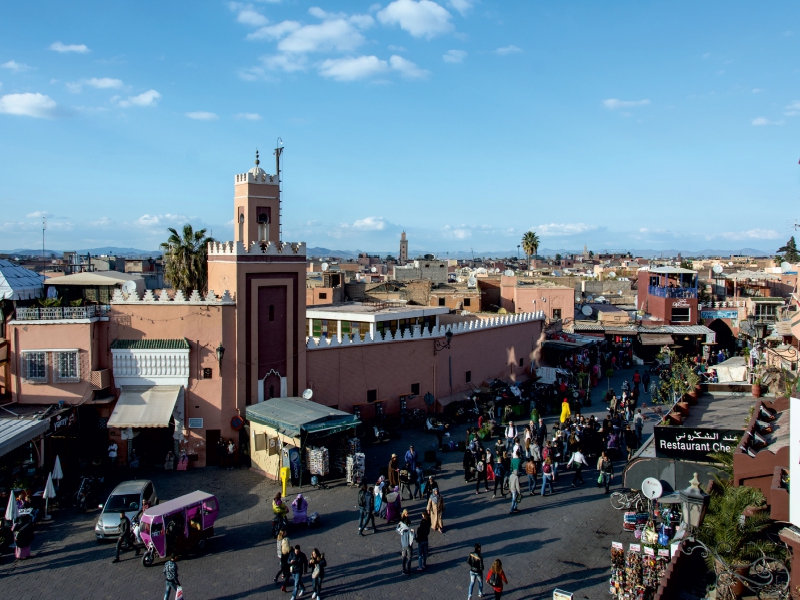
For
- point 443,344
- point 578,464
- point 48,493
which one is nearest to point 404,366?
point 443,344

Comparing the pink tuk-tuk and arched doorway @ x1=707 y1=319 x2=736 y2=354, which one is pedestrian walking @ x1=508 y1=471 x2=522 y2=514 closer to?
the pink tuk-tuk

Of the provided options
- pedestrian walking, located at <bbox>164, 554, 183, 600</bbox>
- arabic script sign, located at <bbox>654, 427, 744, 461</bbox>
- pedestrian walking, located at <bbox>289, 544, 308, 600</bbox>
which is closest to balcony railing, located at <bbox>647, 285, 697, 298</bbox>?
arabic script sign, located at <bbox>654, 427, 744, 461</bbox>

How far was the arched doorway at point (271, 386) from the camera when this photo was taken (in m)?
19.0

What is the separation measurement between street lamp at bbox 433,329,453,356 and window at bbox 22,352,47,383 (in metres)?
12.8

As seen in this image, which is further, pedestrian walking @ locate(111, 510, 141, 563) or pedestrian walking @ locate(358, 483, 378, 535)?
pedestrian walking @ locate(358, 483, 378, 535)

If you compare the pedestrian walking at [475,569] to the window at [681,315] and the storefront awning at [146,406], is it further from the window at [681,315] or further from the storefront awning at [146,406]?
the window at [681,315]

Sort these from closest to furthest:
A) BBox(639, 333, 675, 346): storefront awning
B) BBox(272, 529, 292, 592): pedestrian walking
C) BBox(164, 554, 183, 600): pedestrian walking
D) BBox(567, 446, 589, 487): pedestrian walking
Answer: BBox(164, 554, 183, 600): pedestrian walking, BBox(272, 529, 292, 592): pedestrian walking, BBox(567, 446, 589, 487): pedestrian walking, BBox(639, 333, 675, 346): storefront awning

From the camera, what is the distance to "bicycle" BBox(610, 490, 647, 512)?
13.8 metres

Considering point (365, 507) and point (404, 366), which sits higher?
point (404, 366)

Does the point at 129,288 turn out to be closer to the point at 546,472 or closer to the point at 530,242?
the point at 546,472

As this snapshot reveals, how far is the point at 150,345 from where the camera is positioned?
1789cm

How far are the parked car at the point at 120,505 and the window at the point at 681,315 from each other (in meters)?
31.2

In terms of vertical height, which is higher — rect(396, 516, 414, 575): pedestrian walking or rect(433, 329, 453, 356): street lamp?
rect(433, 329, 453, 356): street lamp

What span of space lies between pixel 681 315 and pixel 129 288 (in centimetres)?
2992
